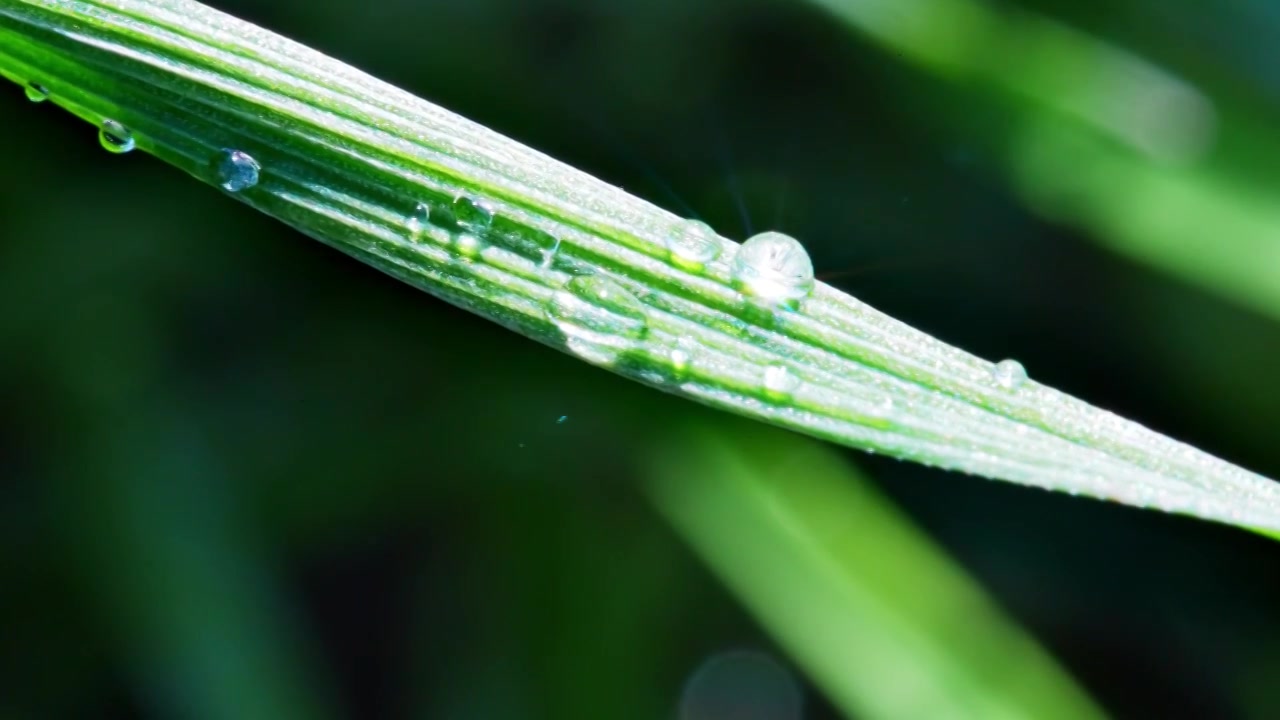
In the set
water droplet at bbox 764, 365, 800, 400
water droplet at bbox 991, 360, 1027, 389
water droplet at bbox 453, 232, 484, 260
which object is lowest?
water droplet at bbox 764, 365, 800, 400

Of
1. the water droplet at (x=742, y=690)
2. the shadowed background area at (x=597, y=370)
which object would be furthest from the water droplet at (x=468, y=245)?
the water droplet at (x=742, y=690)

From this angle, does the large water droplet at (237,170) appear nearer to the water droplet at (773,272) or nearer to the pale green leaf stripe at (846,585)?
the water droplet at (773,272)

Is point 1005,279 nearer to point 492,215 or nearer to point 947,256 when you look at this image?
point 947,256

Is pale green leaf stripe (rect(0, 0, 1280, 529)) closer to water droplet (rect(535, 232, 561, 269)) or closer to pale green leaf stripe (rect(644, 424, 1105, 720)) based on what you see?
water droplet (rect(535, 232, 561, 269))

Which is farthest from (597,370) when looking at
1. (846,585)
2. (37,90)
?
(37,90)

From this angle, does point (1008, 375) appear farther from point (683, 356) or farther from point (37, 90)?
point (37, 90)

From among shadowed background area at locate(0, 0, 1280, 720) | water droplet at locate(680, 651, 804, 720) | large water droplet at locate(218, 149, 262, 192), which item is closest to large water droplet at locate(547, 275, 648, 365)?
large water droplet at locate(218, 149, 262, 192)

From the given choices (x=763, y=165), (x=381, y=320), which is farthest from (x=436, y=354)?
(x=763, y=165)
